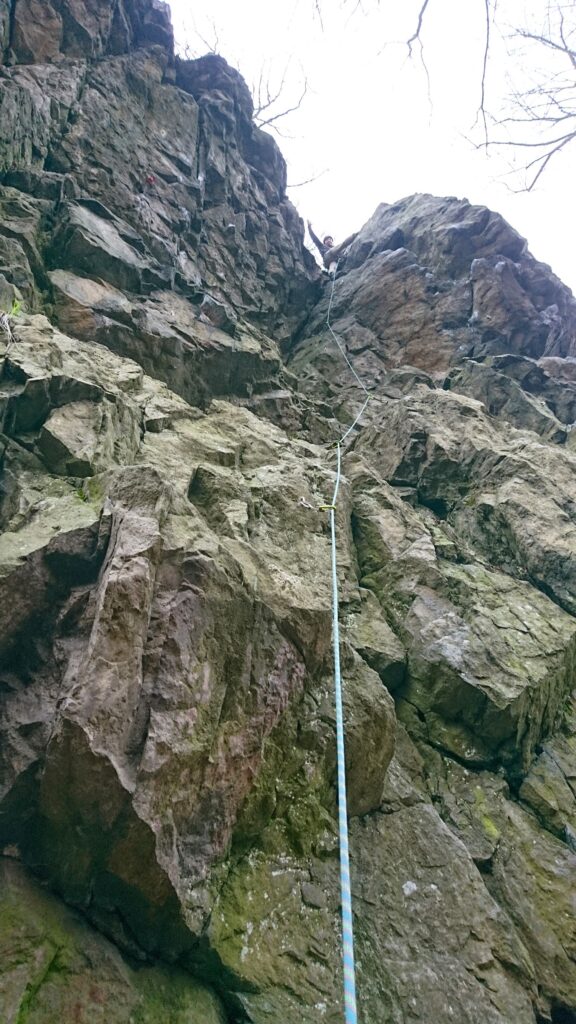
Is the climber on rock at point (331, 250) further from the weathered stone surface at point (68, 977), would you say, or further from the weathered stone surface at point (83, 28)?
the weathered stone surface at point (68, 977)

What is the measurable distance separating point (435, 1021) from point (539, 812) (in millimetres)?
2010

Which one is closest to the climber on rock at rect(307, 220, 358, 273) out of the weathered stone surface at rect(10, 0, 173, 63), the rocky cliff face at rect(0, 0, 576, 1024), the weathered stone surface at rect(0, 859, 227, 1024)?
the weathered stone surface at rect(10, 0, 173, 63)

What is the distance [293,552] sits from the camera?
5117 mm

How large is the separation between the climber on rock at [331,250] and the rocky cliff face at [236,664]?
10.7 m

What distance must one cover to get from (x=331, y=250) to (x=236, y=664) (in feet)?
66.4

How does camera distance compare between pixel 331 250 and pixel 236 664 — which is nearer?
pixel 236 664

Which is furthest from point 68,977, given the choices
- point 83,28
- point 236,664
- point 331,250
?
point 331,250

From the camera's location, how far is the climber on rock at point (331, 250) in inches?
755

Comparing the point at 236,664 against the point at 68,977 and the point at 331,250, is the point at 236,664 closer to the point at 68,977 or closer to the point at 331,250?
the point at 68,977

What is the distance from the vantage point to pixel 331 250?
20.2 metres

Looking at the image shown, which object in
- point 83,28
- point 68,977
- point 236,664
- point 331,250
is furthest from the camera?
point 331,250

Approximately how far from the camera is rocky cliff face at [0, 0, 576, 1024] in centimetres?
250

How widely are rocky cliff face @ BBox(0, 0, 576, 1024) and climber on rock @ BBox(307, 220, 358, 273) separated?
10.7m

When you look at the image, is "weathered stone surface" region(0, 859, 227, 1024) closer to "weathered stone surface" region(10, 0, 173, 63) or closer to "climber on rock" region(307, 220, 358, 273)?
"weathered stone surface" region(10, 0, 173, 63)
